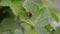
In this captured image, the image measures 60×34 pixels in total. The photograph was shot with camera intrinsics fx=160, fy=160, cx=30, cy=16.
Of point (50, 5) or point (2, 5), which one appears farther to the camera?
point (50, 5)

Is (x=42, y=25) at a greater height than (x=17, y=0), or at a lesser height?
lesser

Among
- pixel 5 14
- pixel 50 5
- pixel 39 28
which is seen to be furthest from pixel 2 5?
pixel 50 5

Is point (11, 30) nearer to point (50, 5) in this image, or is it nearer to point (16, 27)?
point (16, 27)

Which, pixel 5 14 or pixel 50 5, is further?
pixel 50 5

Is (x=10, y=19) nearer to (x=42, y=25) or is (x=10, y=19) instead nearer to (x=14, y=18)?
(x=14, y=18)

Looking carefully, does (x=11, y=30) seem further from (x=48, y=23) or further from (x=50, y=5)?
(x=50, y=5)

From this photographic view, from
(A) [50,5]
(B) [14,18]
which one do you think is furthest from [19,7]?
(A) [50,5]

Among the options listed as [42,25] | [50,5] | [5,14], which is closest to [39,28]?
[42,25]

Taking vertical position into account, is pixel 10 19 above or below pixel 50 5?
below
